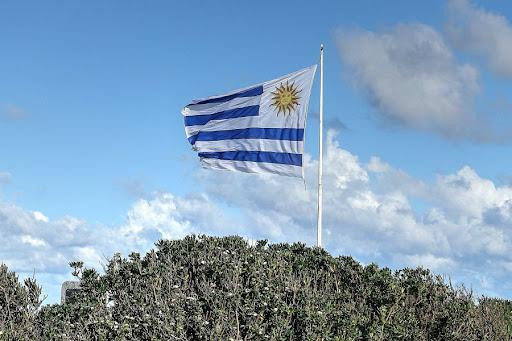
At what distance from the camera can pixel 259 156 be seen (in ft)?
63.9

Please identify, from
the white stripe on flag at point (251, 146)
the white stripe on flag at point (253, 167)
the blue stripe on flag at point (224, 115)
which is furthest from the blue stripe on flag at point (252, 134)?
the white stripe on flag at point (253, 167)

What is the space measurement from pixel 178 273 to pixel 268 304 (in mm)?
1720

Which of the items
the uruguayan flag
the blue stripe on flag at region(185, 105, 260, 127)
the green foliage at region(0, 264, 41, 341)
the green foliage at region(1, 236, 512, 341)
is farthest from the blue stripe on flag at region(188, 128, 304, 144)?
the green foliage at region(0, 264, 41, 341)

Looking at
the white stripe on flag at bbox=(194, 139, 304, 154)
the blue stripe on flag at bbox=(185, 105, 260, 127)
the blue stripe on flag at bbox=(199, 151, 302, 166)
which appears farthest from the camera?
the blue stripe on flag at bbox=(185, 105, 260, 127)

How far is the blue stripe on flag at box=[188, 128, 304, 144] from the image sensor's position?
1923 centimetres

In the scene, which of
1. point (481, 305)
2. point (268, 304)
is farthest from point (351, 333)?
point (481, 305)

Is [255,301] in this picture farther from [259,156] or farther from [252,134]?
[252,134]

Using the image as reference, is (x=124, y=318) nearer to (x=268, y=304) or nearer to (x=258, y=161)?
(x=268, y=304)

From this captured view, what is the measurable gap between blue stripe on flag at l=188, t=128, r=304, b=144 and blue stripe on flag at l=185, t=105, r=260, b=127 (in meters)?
0.37

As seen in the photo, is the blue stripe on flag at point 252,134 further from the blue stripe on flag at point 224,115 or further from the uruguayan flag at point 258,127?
the blue stripe on flag at point 224,115

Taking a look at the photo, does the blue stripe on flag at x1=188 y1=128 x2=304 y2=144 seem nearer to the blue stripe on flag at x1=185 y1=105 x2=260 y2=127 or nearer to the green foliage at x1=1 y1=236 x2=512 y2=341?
the blue stripe on flag at x1=185 y1=105 x2=260 y2=127

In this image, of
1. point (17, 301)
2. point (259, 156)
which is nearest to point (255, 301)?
point (17, 301)

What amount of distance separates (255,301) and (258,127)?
9.59 meters

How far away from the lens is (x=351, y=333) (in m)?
10.5
